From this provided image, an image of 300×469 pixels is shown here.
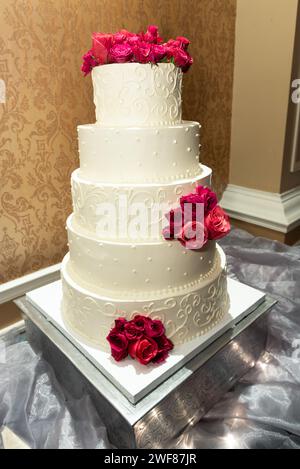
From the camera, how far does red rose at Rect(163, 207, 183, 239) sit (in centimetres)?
102

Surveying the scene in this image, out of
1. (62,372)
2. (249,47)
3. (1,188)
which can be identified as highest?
(249,47)

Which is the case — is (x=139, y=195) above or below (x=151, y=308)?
above

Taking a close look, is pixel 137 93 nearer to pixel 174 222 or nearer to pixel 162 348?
pixel 174 222

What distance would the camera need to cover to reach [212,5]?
7.13ft

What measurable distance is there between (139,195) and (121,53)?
0.41 metres

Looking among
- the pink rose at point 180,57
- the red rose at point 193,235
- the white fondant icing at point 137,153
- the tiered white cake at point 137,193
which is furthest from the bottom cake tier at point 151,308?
the pink rose at point 180,57

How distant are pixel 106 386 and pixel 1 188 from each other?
38.3 inches

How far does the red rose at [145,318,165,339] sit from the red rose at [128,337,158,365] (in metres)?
0.02

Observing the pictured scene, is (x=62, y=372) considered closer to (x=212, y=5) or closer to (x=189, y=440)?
(x=189, y=440)

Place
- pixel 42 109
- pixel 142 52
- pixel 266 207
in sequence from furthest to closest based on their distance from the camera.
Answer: pixel 266 207, pixel 42 109, pixel 142 52

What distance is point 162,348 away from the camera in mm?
1050

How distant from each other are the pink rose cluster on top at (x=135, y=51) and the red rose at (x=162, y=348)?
2.64ft

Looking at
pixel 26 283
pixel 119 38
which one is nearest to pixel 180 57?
pixel 119 38
